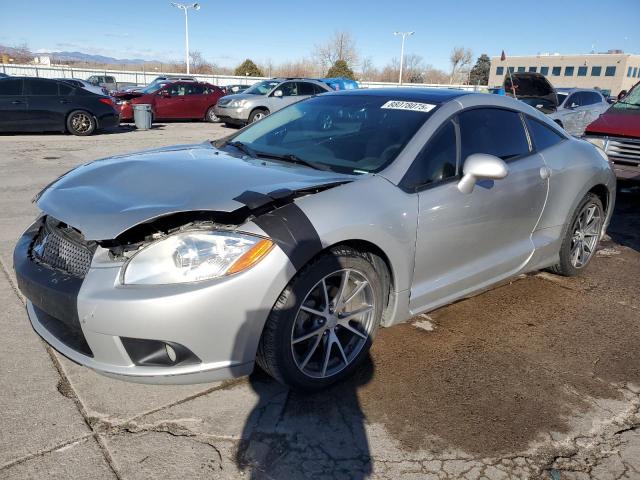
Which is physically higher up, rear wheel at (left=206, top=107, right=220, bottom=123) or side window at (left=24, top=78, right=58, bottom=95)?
side window at (left=24, top=78, right=58, bottom=95)

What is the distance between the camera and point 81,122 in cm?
1402

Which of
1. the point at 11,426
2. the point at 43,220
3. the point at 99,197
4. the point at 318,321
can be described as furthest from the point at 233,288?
the point at 43,220

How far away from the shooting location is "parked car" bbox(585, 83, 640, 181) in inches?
278

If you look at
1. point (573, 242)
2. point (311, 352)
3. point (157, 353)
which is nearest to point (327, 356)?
point (311, 352)

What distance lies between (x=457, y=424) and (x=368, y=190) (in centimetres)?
128

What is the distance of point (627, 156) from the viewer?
23.5 feet

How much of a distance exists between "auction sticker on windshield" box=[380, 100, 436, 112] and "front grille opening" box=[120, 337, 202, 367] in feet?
6.95

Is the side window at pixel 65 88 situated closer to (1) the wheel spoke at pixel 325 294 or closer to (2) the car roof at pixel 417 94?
(2) the car roof at pixel 417 94

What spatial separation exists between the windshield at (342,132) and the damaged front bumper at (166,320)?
3.65 ft

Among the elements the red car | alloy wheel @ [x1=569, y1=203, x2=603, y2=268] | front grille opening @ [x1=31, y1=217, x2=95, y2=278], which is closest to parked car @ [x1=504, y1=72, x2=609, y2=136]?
alloy wheel @ [x1=569, y1=203, x2=603, y2=268]

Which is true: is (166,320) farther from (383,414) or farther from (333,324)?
(383,414)

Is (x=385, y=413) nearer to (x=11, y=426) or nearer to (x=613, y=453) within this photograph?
(x=613, y=453)

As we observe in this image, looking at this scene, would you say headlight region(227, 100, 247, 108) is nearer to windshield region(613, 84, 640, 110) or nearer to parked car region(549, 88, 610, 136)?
parked car region(549, 88, 610, 136)

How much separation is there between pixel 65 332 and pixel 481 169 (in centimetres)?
241
